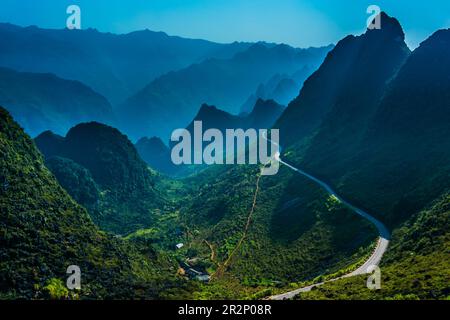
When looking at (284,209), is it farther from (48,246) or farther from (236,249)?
(48,246)

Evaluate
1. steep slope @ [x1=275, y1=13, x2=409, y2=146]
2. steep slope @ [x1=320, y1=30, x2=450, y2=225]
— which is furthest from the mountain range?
steep slope @ [x1=275, y1=13, x2=409, y2=146]

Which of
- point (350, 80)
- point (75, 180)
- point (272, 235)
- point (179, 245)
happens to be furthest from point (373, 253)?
point (75, 180)

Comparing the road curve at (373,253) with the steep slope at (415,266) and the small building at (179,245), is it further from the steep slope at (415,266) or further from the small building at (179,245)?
the small building at (179,245)

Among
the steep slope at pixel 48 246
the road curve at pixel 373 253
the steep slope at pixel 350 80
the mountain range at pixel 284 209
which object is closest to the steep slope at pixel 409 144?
the mountain range at pixel 284 209

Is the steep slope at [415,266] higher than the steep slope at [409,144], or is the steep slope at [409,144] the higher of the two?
the steep slope at [409,144]

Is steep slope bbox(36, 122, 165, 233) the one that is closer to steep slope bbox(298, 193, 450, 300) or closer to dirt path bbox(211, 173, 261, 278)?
dirt path bbox(211, 173, 261, 278)
